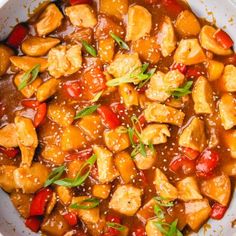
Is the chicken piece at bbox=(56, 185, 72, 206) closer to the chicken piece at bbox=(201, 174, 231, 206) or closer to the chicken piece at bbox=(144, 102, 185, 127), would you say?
the chicken piece at bbox=(144, 102, 185, 127)

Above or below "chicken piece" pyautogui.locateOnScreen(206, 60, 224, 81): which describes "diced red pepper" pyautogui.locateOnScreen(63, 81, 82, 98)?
above

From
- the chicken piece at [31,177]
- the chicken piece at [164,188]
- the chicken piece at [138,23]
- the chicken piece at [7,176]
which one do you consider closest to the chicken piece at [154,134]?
the chicken piece at [164,188]

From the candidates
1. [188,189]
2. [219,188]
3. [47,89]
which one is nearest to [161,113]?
[188,189]

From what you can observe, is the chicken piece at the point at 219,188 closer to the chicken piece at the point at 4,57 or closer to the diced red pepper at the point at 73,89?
the diced red pepper at the point at 73,89

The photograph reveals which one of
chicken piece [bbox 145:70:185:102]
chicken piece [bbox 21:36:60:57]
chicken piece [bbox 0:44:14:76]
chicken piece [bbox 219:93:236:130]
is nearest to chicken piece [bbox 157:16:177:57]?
chicken piece [bbox 145:70:185:102]

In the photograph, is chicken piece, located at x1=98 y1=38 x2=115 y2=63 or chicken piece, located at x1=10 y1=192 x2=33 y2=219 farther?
chicken piece, located at x1=10 y1=192 x2=33 y2=219

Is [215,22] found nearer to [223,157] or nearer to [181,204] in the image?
[223,157]

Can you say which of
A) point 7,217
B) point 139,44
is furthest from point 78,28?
point 7,217

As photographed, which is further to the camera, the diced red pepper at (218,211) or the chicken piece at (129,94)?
the diced red pepper at (218,211)
